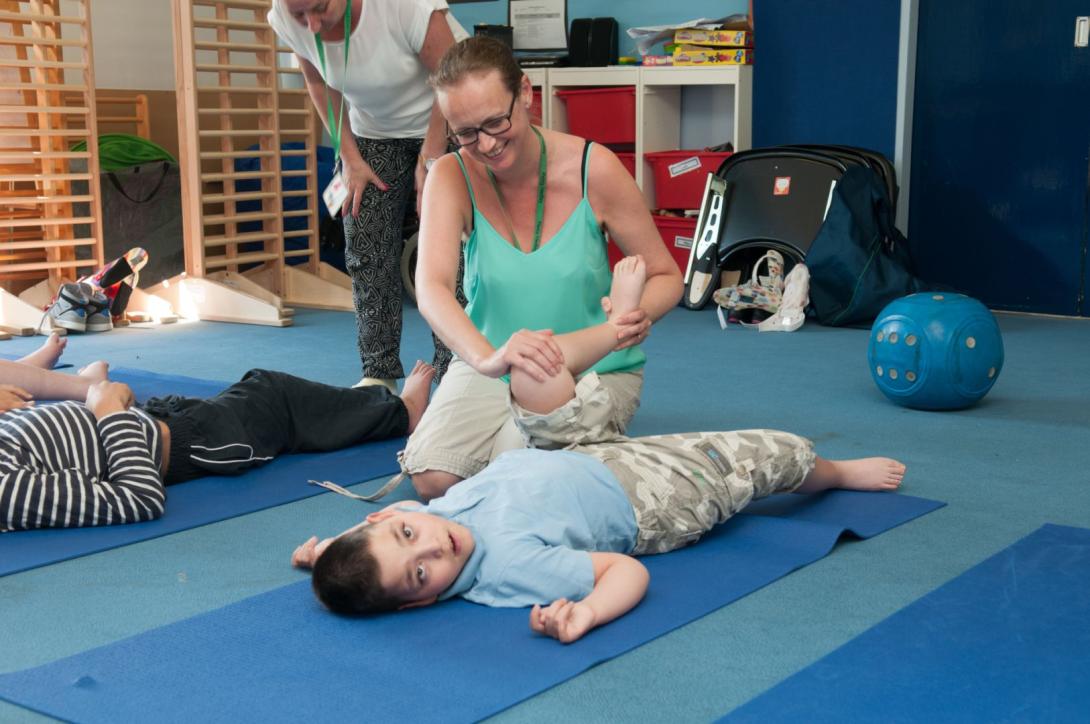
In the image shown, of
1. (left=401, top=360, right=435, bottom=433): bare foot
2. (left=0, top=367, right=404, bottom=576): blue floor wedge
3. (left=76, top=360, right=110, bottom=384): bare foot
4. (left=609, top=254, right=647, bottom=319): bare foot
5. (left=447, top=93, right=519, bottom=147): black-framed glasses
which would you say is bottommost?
(left=0, top=367, right=404, bottom=576): blue floor wedge

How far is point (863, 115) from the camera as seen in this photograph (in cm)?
551

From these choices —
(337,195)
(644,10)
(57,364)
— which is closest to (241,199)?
(57,364)

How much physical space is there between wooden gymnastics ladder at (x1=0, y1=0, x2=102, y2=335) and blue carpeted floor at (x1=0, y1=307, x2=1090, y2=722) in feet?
3.16

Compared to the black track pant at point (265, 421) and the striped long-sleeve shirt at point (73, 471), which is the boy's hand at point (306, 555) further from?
the black track pant at point (265, 421)

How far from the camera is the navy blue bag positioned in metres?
4.78

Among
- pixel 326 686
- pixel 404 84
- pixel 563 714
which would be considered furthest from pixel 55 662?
pixel 404 84

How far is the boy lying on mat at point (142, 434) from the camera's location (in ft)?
7.77

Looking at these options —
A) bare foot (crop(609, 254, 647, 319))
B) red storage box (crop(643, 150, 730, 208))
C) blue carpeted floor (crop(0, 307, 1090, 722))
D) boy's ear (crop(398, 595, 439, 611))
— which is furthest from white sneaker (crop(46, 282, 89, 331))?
boy's ear (crop(398, 595, 439, 611))

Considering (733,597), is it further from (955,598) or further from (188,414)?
(188,414)

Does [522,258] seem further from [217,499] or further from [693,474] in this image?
[217,499]

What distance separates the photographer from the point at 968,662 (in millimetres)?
1703

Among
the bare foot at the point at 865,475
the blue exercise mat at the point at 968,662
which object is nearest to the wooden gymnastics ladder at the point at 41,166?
the bare foot at the point at 865,475

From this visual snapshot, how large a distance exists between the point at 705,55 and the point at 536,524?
13.5 ft

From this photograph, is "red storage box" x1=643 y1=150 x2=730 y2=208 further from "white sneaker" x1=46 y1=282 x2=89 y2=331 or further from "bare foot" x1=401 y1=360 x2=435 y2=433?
"bare foot" x1=401 y1=360 x2=435 y2=433
